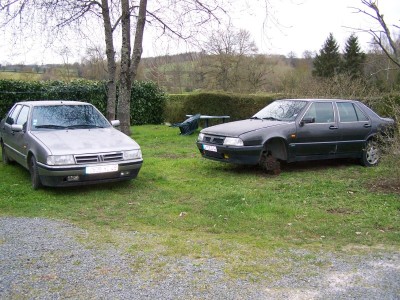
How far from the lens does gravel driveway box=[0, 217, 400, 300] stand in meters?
3.41

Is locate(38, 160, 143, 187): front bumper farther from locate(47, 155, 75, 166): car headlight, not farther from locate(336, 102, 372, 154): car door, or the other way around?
locate(336, 102, 372, 154): car door

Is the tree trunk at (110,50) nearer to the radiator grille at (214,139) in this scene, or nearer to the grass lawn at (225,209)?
the grass lawn at (225,209)

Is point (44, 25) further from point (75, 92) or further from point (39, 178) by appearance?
point (39, 178)

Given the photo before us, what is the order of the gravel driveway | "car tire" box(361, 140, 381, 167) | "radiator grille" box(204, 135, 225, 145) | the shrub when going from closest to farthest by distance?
1. the gravel driveway
2. "radiator grille" box(204, 135, 225, 145)
3. "car tire" box(361, 140, 381, 167)
4. the shrub

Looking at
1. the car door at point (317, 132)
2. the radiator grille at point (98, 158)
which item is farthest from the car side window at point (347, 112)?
the radiator grille at point (98, 158)

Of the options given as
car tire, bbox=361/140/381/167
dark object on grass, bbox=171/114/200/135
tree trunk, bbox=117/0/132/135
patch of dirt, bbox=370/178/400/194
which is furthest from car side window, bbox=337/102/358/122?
dark object on grass, bbox=171/114/200/135

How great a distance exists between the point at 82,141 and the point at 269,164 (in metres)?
3.74

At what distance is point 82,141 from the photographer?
693 cm

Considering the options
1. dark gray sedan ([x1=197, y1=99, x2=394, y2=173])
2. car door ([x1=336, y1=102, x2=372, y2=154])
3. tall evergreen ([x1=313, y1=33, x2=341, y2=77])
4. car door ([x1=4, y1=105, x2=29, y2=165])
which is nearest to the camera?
car door ([x1=4, y1=105, x2=29, y2=165])

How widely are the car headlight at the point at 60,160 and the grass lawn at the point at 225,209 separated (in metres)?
0.59

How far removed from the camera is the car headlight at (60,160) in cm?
638

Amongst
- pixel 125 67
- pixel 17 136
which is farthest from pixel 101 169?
pixel 125 67

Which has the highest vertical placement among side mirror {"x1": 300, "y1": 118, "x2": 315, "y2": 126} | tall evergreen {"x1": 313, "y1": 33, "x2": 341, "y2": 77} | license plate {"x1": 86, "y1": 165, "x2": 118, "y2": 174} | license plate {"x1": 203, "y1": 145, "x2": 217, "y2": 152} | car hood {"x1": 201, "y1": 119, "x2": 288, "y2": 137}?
tall evergreen {"x1": 313, "y1": 33, "x2": 341, "y2": 77}

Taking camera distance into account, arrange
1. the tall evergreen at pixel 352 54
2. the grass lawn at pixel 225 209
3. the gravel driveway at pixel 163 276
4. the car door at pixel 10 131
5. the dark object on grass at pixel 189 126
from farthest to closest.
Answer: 1. the tall evergreen at pixel 352 54
2. the dark object on grass at pixel 189 126
3. the car door at pixel 10 131
4. the grass lawn at pixel 225 209
5. the gravel driveway at pixel 163 276
